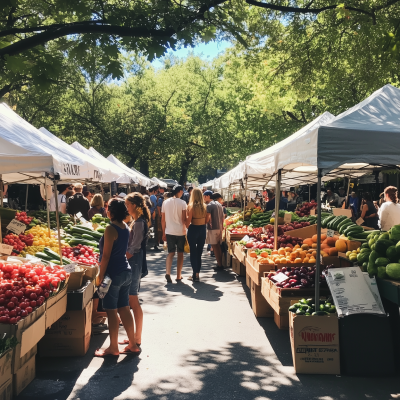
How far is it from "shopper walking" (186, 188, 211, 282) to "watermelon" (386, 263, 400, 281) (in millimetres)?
5880

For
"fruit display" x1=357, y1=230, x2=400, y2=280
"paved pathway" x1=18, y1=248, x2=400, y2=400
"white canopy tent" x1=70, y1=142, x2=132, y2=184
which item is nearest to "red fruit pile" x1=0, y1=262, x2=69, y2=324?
"paved pathway" x1=18, y1=248, x2=400, y2=400

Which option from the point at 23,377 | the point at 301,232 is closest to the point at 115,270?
the point at 23,377

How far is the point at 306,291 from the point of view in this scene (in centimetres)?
618

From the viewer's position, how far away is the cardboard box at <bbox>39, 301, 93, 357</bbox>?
572cm

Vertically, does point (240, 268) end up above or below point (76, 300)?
below

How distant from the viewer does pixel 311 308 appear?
18.0 feet

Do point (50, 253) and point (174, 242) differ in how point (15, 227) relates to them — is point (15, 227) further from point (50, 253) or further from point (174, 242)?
point (174, 242)

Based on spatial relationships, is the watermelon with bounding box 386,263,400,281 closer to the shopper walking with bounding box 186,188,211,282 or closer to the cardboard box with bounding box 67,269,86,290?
the cardboard box with bounding box 67,269,86,290

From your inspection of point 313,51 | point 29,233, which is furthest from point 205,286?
point 313,51

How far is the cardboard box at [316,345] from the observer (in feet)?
17.0

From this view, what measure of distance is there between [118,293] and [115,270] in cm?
29

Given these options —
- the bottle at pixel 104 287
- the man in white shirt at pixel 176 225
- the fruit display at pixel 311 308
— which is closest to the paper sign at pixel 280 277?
the fruit display at pixel 311 308

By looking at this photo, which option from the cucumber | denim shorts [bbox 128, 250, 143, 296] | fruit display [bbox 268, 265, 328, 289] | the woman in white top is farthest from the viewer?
the woman in white top

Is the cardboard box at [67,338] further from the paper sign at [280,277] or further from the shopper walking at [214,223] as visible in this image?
the shopper walking at [214,223]
